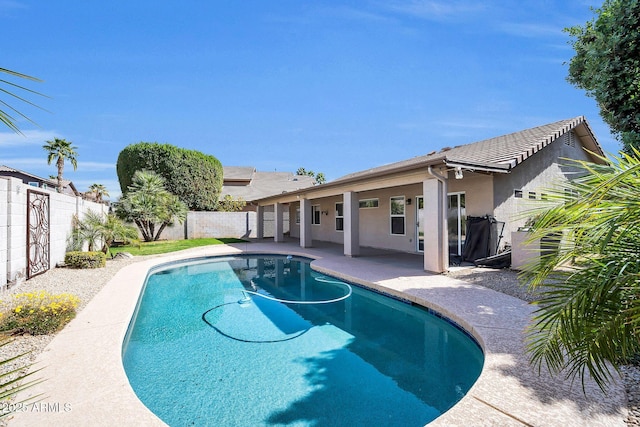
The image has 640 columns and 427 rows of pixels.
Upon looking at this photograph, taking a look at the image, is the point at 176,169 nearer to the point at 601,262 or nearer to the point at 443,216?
the point at 443,216

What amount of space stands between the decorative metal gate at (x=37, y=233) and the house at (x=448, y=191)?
953 cm

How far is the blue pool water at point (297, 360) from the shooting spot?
363cm

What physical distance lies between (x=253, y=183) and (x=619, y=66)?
3358cm

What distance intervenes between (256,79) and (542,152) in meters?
12.1

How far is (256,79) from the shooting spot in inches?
576

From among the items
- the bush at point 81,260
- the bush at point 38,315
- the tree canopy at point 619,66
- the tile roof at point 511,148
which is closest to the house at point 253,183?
the bush at point 81,260

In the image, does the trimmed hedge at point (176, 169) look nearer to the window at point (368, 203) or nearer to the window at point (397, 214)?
the window at point (368, 203)

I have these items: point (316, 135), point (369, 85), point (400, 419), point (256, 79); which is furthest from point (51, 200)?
point (316, 135)

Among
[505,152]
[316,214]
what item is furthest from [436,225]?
[316,214]

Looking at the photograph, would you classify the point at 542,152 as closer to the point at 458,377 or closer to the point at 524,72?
the point at 524,72

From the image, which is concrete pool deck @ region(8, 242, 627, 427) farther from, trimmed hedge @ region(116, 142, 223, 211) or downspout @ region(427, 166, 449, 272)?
trimmed hedge @ region(116, 142, 223, 211)

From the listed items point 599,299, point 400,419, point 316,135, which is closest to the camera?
point 599,299

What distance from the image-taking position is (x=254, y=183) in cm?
3775

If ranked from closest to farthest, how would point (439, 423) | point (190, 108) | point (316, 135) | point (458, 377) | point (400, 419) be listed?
point (439, 423) < point (400, 419) < point (458, 377) < point (190, 108) < point (316, 135)
